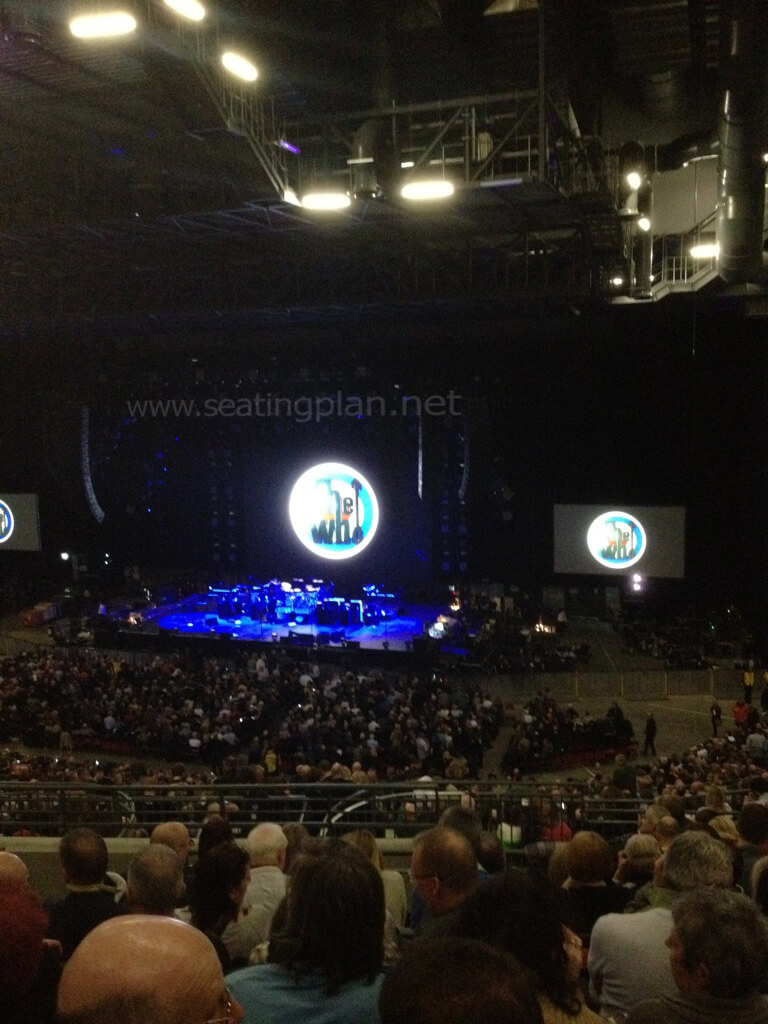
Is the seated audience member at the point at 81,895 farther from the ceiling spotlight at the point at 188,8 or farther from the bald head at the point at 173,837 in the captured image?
the ceiling spotlight at the point at 188,8

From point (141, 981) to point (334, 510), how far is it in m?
17.6

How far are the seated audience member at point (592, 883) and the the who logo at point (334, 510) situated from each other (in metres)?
15.3

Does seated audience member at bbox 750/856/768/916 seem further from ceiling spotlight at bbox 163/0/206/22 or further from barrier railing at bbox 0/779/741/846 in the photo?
ceiling spotlight at bbox 163/0/206/22

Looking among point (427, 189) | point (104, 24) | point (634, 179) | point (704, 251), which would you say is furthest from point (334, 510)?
point (104, 24)

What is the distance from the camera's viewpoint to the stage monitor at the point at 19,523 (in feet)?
67.8

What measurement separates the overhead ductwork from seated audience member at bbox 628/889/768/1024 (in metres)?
6.21

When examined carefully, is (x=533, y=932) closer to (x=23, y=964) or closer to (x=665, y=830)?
(x=23, y=964)

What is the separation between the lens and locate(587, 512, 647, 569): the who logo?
15.8 meters

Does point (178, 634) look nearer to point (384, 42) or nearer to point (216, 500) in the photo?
point (216, 500)

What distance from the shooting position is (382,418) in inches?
702

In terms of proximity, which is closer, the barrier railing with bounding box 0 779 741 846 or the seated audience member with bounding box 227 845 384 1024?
the seated audience member with bounding box 227 845 384 1024

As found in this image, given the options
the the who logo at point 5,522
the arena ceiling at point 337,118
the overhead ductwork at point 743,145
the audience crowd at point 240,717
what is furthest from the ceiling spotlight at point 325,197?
the the who logo at point 5,522

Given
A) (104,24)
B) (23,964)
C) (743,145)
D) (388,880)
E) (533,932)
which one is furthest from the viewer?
(743,145)

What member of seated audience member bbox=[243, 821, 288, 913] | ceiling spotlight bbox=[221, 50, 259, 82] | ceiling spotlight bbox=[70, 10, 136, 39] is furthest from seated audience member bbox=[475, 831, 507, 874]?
ceiling spotlight bbox=[221, 50, 259, 82]
